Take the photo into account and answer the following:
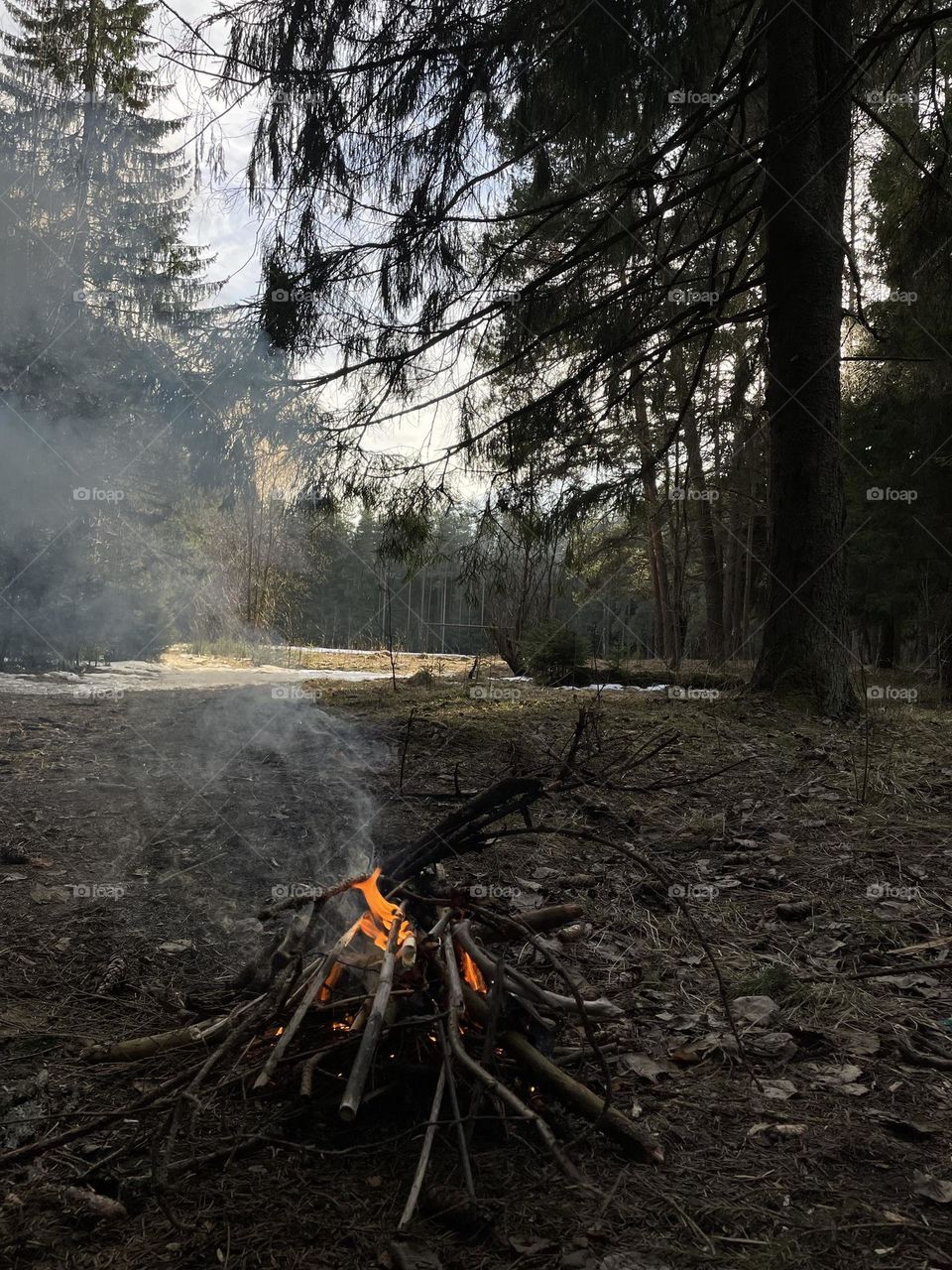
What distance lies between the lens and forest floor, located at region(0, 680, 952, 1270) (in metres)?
1.26

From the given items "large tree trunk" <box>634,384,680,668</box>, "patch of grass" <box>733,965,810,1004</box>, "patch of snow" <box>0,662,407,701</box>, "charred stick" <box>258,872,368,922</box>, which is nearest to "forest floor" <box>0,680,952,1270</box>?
"patch of grass" <box>733,965,810,1004</box>

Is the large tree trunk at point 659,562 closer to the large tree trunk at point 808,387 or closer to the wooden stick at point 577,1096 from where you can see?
the large tree trunk at point 808,387

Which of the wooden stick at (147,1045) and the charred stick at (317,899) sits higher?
the charred stick at (317,899)

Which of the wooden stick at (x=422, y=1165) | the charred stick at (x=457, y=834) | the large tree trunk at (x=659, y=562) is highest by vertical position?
the large tree trunk at (x=659, y=562)

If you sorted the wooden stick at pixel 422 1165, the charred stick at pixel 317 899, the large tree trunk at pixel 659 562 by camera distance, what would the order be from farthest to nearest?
1. the large tree trunk at pixel 659 562
2. the charred stick at pixel 317 899
3. the wooden stick at pixel 422 1165

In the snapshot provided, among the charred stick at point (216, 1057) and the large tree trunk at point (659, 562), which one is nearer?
the charred stick at point (216, 1057)

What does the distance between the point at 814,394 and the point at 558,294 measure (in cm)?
186

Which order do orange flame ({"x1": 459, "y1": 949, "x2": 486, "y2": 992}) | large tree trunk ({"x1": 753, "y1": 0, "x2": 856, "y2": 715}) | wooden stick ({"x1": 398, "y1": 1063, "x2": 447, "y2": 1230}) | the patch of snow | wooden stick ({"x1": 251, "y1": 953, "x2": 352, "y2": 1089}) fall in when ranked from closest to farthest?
wooden stick ({"x1": 398, "y1": 1063, "x2": 447, "y2": 1230}), wooden stick ({"x1": 251, "y1": 953, "x2": 352, "y2": 1089}), orange flame ({"x1": 459, "y1": 949, "x2": 486, "y2": 992}), large tree trunk ({"x1": 753, "y1": 0, "x2": 856, "y2": 715}), the patch of snow

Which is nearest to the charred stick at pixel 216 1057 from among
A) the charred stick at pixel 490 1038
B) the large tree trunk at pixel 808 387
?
the charred stick at pixel 490 1038

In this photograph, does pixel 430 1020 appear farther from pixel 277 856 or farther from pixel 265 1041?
pixel 277 856

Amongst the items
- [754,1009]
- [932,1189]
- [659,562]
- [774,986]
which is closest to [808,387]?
[774,986]

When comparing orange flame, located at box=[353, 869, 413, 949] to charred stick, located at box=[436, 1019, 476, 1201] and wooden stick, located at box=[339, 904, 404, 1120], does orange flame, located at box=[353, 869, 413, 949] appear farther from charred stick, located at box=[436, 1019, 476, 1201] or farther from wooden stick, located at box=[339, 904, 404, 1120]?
charred stick, located at box=[436, 1019, 476, 1201]

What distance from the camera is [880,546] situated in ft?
43.0

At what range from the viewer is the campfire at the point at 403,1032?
1412 mm
